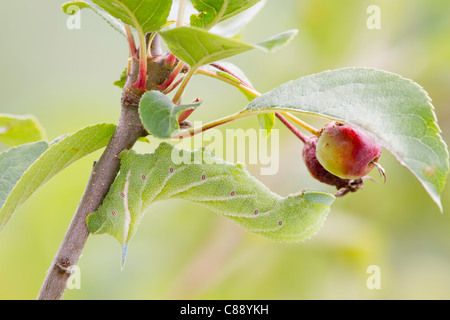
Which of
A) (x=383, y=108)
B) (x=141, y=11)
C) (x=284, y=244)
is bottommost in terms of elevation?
(x=383, y=108)

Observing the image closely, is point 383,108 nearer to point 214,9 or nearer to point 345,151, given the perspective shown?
point 345,151

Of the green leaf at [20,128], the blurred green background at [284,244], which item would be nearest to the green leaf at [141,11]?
the green leaf at [20,128]

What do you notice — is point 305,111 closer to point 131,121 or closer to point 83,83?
point 131,121

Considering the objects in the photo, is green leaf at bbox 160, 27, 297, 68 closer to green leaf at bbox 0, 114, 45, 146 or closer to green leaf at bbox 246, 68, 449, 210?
green leaf at bbox 246, 68, 449, 210

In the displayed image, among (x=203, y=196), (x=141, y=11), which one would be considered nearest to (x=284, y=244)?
(x=203, y=196)

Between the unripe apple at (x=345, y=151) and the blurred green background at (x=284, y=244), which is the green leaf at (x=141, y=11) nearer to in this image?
the unripe apple at (x=345, y=151)

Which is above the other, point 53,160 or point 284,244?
point 284,244

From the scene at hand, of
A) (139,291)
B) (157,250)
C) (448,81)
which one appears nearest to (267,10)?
(448,81)

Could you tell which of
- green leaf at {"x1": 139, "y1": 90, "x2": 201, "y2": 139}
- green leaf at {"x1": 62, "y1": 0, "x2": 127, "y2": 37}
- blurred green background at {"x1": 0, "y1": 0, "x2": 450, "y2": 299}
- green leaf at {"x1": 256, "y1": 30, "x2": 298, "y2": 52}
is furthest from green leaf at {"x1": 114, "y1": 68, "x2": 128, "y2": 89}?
blurred green background at {"x1": 0, "y1": 0, "x2": 450, "y2": 299}
